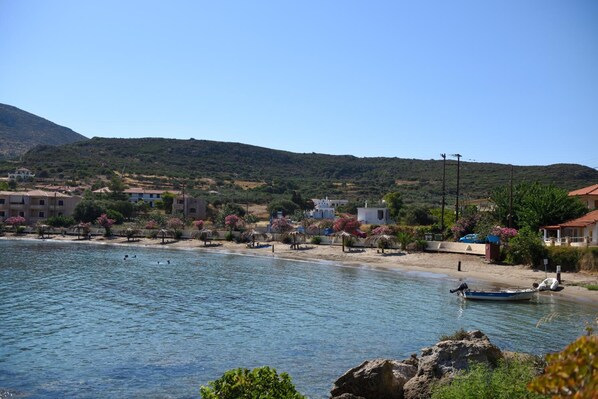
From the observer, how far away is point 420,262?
5266 cm

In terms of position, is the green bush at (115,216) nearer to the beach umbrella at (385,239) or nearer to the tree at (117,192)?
the tree at (117,192)

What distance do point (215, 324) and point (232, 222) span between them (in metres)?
48.7

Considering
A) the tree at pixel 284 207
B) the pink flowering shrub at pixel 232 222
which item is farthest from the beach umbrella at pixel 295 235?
the tree at pixel 284 207

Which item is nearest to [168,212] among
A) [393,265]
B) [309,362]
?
[393,265]

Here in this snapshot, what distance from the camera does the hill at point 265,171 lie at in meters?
123

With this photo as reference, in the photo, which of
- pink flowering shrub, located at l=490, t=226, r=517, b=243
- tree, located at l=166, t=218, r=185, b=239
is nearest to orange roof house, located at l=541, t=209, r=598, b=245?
pink flowering shrub, located at l=490, t=226, r=517, b=243

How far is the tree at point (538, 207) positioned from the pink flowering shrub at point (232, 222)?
3148 cm

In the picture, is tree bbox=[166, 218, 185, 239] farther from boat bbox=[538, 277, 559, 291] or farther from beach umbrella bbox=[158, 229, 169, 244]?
boat bbox=[538, 277, 559, 291]

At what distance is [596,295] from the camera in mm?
35000

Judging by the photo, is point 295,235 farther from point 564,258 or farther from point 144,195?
point 144,195

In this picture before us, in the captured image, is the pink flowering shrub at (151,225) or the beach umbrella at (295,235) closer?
the beach umbrella at (295,235)

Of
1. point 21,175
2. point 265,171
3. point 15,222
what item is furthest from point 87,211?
point 265,171

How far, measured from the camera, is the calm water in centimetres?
1816

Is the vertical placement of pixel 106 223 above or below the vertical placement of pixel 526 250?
below
